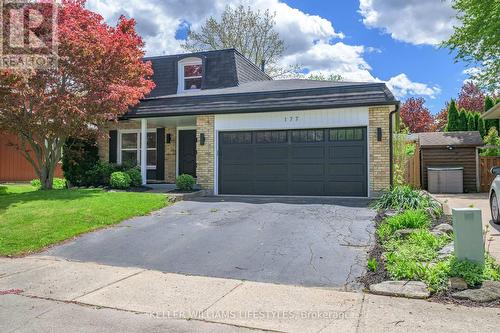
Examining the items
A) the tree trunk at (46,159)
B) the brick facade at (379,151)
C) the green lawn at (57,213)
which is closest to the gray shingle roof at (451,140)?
the brick facade at (379,151)

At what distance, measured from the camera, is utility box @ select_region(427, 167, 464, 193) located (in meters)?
17.5

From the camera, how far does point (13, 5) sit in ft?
34.2

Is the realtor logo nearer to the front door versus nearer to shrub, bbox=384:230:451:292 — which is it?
the front door

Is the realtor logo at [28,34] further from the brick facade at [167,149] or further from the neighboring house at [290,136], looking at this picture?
the brick facade at [167,149]

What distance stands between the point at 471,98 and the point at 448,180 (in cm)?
2433

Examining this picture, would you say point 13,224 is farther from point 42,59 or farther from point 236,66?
point 236,66

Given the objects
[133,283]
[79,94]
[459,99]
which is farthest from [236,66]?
[459,99]

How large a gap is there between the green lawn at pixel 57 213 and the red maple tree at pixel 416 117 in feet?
99.7

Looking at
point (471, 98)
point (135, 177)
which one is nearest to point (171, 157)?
point (135, 177)

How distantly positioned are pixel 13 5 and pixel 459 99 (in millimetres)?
38386

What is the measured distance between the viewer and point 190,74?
59.6ft

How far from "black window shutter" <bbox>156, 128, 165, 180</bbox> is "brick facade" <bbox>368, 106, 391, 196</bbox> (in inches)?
344

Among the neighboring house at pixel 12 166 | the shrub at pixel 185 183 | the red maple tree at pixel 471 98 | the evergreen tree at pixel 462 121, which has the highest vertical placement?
the red maple tree at pixel 471 98

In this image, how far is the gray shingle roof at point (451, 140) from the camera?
59.8 feet
